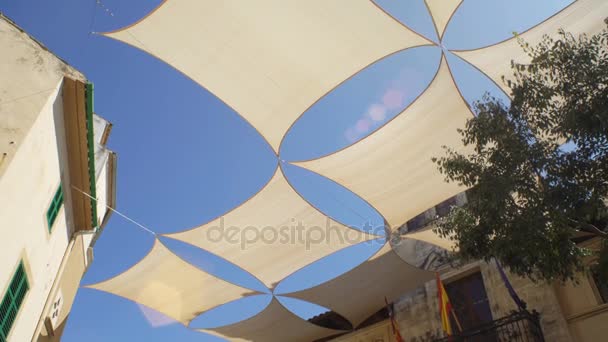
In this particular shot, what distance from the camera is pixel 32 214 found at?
6773 mm

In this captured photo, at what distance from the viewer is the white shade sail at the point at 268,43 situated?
8273mm

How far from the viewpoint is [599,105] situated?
6641 mm

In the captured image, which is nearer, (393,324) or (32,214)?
(32,214)

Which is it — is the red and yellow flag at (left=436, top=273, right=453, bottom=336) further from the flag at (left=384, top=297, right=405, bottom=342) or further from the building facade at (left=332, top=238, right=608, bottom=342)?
the flag at (left=384, top=297, right=405, bottom=342)

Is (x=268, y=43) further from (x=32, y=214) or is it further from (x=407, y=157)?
(x=32, y=214)

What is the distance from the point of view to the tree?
22.7ft

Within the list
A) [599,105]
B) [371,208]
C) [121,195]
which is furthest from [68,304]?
[599,105]

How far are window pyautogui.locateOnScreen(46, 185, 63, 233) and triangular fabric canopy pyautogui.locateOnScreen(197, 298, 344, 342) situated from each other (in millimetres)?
8186

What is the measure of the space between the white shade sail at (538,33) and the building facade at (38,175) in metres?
6.93

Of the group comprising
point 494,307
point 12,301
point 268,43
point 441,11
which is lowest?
point 12,301

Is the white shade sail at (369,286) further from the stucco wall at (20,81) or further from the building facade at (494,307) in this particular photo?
the stucco wall at (20,81)

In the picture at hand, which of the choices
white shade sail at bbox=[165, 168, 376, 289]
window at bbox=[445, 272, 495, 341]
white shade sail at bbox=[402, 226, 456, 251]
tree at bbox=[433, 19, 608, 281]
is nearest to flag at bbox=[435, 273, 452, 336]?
window at bbox=[445, 272, 495, 341]

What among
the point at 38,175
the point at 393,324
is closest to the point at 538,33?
the point at 393,324

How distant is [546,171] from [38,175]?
729cm
